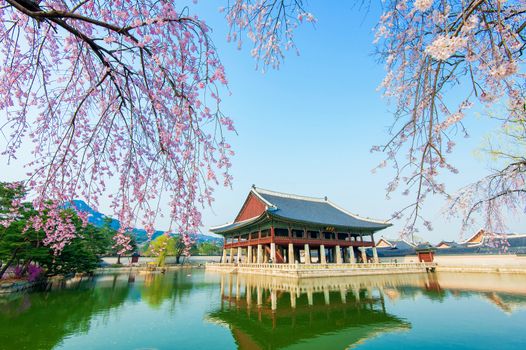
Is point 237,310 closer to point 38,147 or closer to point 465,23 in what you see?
point 38,147

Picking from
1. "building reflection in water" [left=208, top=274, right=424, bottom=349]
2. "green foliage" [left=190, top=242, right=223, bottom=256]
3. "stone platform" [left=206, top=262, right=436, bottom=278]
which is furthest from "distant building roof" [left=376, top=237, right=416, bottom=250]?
"green foliage" [left=190, top=242, right=223, bottom=256]

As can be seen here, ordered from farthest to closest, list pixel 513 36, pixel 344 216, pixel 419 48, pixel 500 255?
pixel 344 216, pixel 500 255, pixel 419 48, pixel 513 36

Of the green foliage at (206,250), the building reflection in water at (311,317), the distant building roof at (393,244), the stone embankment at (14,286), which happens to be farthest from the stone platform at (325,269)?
the green foliage at (206,250)

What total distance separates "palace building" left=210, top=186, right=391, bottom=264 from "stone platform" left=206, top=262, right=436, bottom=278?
1.50 m

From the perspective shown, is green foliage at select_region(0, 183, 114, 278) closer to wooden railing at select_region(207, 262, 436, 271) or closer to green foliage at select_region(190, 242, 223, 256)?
wooden railing at select_region(207, 262, 436, 271)

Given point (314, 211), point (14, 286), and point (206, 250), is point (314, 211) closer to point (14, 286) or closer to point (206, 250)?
point (14, 286)

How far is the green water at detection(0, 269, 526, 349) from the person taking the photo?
657 cm

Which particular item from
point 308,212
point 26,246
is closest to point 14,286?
point 26,246

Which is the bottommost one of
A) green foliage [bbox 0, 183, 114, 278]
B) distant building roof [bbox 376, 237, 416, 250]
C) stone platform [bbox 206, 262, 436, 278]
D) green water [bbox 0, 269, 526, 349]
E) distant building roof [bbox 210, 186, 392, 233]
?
green water [bbox 0, 269, 526, 349]

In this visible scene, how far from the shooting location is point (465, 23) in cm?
221

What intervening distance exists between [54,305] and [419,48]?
1631 centimetres

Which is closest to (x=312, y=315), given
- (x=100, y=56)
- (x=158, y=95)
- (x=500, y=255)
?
(x=158, y=95)

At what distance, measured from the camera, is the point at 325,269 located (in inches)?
845

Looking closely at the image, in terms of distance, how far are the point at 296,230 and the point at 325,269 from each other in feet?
20.4
